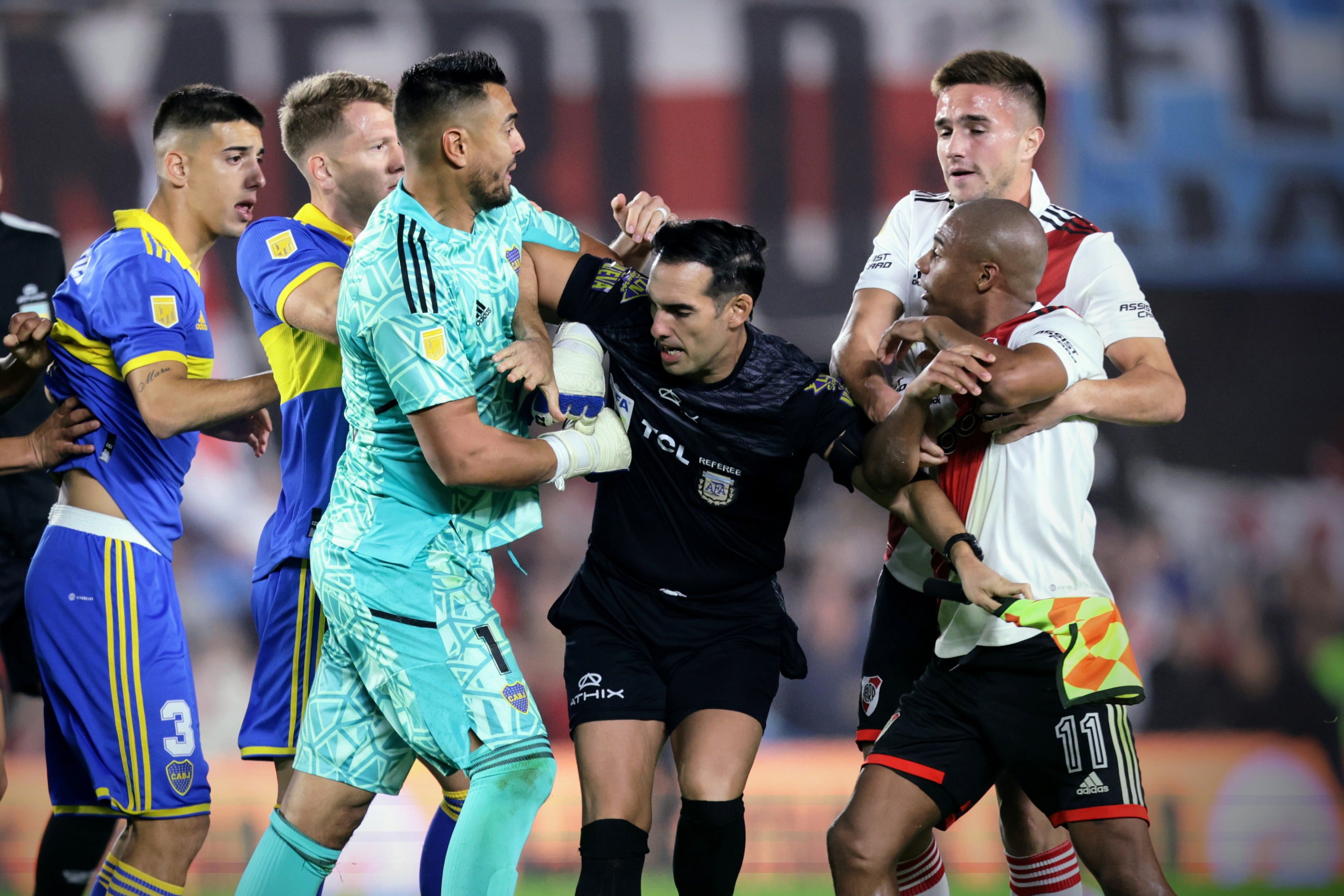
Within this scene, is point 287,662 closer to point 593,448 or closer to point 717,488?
point 593,448

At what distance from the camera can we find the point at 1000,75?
3.17 m

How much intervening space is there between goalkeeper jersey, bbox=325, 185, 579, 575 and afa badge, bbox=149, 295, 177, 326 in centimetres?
71

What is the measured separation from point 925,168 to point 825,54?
72 centimetres

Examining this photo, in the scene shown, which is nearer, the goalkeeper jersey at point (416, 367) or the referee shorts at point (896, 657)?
the goalkeeper jersey at point (416, 367)

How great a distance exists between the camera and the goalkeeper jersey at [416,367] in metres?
2.38

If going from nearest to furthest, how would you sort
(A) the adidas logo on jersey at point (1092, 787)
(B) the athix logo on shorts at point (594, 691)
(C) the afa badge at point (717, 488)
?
1. (A) the adidas logo on jersey at point (1092, 787)
2. (B) the athix logo on shorts at point (594, 691)
3. (C) the afa badge at point (717, 488)

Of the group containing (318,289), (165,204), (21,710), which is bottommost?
(21,710)

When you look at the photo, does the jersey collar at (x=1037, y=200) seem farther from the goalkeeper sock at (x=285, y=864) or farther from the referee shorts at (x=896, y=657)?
the goalkeeper sock at (x=285, y=864)

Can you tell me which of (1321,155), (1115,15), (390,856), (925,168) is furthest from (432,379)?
(1321,155)

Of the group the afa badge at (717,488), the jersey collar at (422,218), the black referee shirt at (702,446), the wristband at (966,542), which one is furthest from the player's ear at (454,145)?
the wristband at (966,542)

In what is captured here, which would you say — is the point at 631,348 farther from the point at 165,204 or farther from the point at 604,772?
the point at 165,204

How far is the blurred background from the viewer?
567cm

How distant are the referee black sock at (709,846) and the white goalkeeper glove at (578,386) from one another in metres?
0.88

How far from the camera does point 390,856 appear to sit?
5199mm
